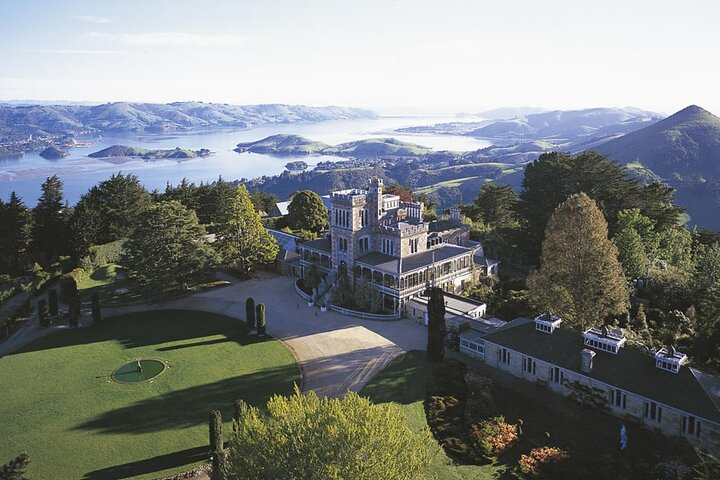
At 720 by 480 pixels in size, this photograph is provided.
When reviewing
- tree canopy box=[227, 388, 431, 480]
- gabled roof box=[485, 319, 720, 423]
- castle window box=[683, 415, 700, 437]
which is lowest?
castle window box=[683, 415, 700, 437]

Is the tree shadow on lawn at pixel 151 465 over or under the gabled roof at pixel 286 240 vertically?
under

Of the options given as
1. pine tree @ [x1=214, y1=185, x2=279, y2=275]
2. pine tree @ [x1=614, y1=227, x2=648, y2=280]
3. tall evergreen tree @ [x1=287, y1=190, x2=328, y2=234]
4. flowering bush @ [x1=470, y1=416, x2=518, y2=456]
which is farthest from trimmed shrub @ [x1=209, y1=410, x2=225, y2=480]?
tall evergreen tree @ [x1=287, y1=190, x2=328, y2=234]

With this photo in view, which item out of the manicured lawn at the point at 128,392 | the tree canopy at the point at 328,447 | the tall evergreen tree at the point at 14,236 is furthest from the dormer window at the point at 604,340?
the tall evergreen tree at the point at 14,236

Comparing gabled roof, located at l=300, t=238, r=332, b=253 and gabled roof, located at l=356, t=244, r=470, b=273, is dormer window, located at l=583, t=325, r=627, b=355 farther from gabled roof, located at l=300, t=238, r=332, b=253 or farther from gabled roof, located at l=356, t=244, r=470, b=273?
gabled roof, located at l=300, t=238, r=332, b=253

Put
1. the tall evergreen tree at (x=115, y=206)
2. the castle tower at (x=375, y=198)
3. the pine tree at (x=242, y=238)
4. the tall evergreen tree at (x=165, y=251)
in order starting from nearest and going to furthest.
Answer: the tall evergreen tree at (x=165, y=251)
the castle tower at (x=375, y=198)
the pine tree at (x=242, y=238)
the tall evergreen tree at (x=115, y=206)

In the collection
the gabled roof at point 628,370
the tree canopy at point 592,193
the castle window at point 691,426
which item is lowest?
the castle window at point 691,426

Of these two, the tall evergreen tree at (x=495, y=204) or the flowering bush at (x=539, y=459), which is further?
the tall evergreen tree at (x=495, y=204)

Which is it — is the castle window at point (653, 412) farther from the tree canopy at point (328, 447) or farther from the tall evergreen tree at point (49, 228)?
the tall evergreen tree at point (49, 228)
